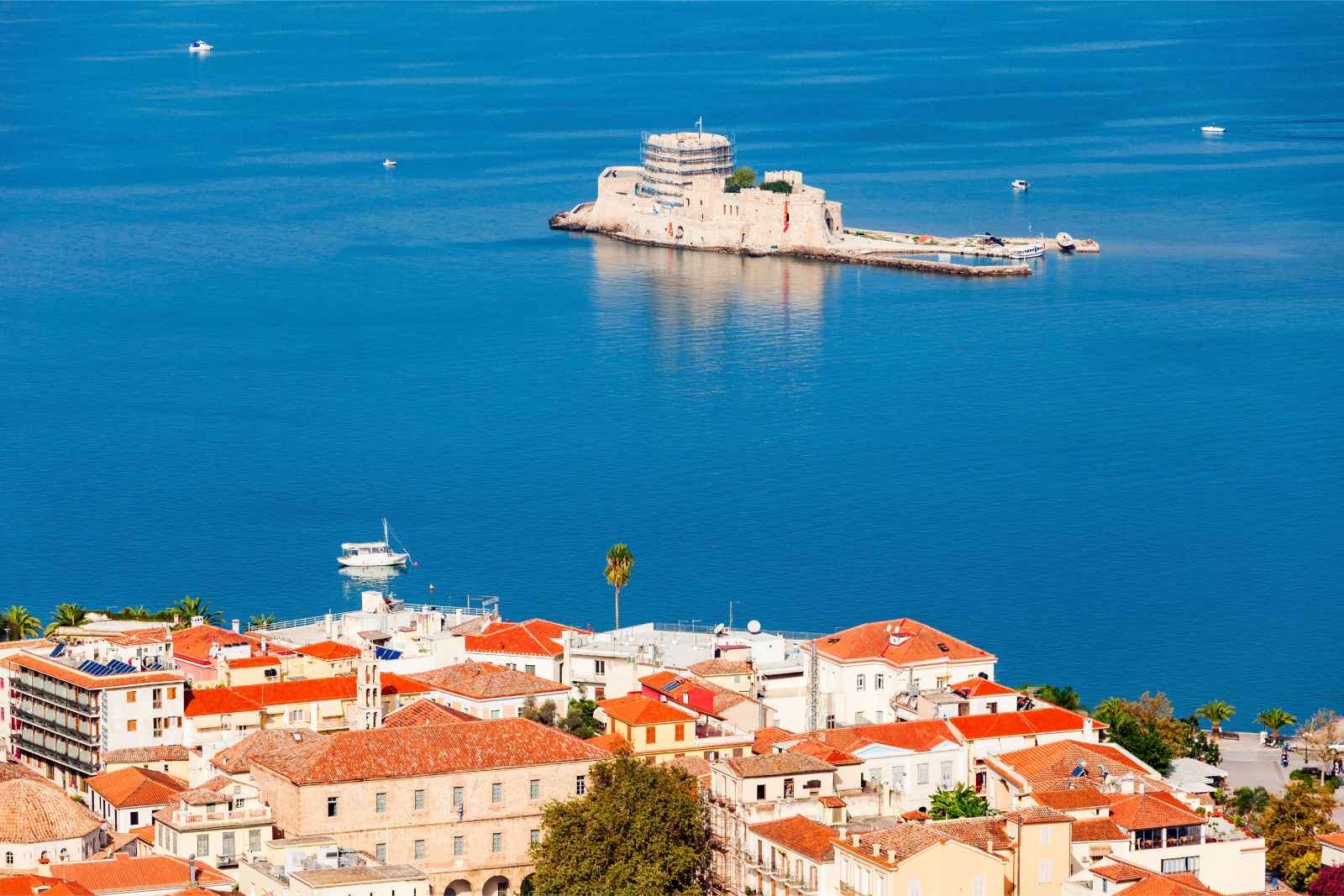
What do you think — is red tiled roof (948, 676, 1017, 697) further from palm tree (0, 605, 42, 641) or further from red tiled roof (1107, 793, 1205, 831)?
palm tree (0, 605, 42, 641)

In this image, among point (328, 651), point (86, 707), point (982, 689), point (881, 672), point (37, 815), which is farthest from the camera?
point (328, 651)

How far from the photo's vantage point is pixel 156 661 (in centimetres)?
6072

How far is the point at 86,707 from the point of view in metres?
59.2

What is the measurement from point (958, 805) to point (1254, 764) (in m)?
14.4

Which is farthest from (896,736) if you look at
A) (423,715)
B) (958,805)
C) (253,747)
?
(253,747)

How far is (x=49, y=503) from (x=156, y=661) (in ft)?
140

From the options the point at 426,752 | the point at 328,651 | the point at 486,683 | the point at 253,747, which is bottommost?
the point at 426,752

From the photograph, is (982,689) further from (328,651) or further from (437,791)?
(328,651)

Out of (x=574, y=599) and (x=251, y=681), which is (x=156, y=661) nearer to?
(x=251, y=681)

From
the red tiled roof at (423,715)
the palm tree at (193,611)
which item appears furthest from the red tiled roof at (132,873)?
the palm tree at (193,611)

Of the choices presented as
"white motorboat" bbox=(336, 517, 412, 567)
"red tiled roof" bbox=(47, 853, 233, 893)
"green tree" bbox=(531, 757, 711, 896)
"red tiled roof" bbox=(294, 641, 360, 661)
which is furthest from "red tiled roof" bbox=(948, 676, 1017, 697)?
"white motorboat" bbox=(336, 517, 412, 567)

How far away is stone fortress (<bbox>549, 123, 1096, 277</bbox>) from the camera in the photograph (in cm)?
16362

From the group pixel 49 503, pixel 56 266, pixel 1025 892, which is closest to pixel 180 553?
pixel 49 503

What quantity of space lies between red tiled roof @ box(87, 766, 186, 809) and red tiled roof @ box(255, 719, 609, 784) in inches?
110
